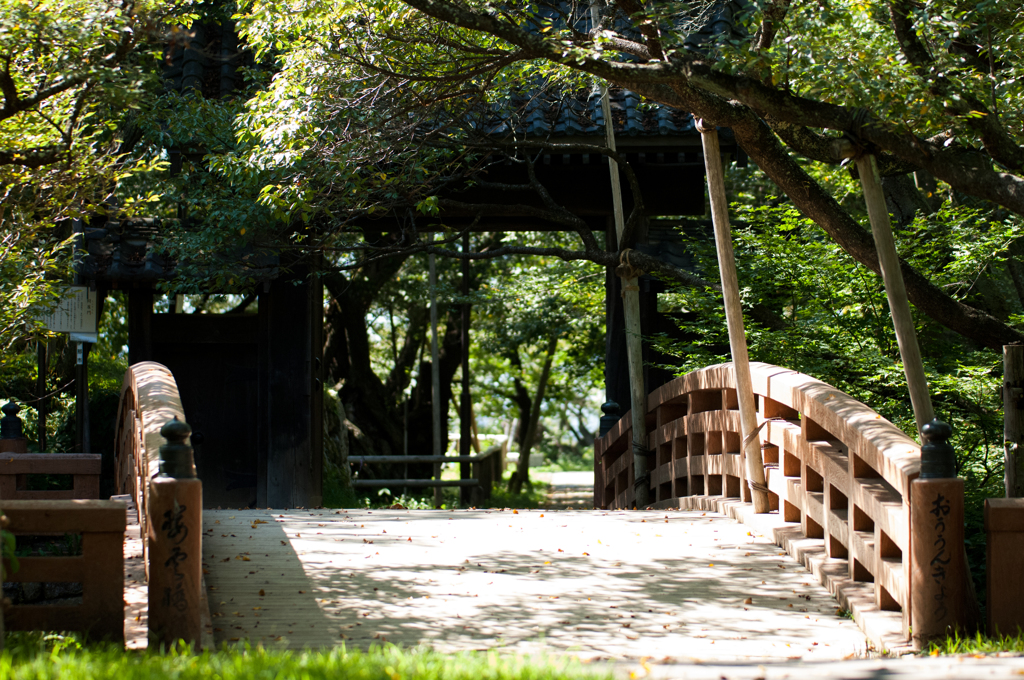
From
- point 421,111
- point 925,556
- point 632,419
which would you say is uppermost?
point 421,111

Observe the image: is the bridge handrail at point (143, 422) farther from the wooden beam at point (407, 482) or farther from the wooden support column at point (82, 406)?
the wooden beam at point (407, 482)

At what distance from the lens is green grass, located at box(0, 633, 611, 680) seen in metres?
2.89

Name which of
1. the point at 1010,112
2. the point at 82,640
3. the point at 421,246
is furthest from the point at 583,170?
the point at 82,640

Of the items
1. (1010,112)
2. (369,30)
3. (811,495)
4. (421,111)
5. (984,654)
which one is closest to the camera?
(984,654)

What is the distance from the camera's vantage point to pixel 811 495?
5.21 m

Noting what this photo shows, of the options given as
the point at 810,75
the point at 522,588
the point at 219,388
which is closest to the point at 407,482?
the point at 219,388

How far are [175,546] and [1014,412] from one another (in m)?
4.39

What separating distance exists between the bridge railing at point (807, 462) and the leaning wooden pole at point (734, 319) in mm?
103

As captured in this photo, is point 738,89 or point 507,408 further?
point 507,408

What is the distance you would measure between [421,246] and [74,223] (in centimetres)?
363

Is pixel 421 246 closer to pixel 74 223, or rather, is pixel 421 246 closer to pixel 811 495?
pixel 74 223

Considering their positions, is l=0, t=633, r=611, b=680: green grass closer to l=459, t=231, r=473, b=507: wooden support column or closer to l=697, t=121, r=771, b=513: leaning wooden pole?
l=697, t=121, r=771, b=513: leaning wooden pole

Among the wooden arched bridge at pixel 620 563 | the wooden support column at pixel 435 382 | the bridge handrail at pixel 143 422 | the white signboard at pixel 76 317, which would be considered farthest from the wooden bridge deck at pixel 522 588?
the wooden support column at pixel 435 382

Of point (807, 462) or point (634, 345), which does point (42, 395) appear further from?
point (807, 462)
